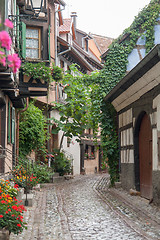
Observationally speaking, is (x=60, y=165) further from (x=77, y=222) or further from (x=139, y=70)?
(x=77, y=222)

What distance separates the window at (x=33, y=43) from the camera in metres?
15.1

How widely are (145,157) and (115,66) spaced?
234 inches

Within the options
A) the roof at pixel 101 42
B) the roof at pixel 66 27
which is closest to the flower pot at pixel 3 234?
the roof at pixel 66 27

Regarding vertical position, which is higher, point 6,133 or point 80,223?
point 6,133

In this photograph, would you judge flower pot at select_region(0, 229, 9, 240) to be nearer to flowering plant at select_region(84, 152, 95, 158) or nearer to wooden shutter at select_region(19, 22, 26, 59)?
wooden shutter at select_region(19, 22, 26, 59)

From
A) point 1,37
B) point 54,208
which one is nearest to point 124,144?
point 54,208

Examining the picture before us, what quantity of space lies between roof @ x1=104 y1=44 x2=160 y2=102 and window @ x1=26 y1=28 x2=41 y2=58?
3.16 meters

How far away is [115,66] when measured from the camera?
56.1 feet

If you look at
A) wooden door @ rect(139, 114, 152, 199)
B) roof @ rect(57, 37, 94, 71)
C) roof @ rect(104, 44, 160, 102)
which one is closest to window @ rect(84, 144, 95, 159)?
roof @ rect(57, 37, 94, 71)

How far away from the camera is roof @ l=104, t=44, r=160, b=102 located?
8969 mm

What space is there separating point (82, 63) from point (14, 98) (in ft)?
57.8

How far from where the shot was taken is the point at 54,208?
9859 millimetres

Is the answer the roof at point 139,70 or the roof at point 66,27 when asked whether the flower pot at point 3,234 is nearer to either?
the roof at point 139,70

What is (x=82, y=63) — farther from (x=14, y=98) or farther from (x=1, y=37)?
(x=1, y=37)
